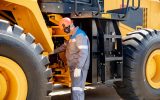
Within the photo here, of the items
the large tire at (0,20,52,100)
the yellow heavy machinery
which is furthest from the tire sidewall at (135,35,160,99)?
the large tire at (0,20,52,100)

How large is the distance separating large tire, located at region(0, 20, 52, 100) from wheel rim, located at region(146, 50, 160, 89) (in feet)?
8.20

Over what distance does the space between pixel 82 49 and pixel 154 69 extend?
1.84m

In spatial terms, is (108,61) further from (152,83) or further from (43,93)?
(43,93)

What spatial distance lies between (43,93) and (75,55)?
3.84 feet

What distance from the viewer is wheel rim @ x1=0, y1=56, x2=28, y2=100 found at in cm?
429

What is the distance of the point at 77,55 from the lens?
561cm

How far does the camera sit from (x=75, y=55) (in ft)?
18.5

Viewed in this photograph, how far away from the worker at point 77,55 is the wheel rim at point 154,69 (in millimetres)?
1487

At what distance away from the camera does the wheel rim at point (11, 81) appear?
429 cm

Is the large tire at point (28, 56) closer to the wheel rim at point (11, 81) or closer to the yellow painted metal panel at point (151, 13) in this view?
the wheel rim at point (11, 81)

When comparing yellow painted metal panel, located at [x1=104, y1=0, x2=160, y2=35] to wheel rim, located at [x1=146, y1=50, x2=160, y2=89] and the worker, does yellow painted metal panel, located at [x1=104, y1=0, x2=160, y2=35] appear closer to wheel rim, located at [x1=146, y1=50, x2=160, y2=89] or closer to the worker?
wheel rim, located at [x1=146, y1=50, x2=160, y2=89]

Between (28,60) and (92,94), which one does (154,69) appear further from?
(28,60)

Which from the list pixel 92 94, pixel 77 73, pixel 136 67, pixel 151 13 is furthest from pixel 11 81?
pixel 151 13

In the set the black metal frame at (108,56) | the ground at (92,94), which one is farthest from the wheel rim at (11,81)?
the ground at (92,94)
